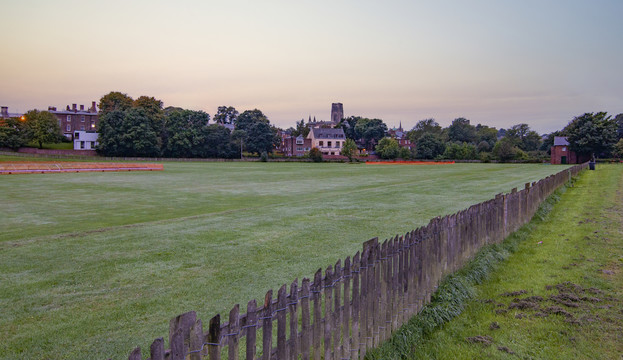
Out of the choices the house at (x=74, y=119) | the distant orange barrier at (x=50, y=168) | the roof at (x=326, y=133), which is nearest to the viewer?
the distant orange barrier at (x=50, y=168)

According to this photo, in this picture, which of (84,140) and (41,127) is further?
(84,140)

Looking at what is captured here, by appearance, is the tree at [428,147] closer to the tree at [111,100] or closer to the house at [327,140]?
the house at [327,140]

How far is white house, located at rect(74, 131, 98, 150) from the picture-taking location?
10838cm

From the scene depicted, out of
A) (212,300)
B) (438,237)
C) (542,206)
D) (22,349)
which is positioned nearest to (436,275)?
(438,237)

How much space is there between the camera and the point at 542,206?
17297 millimetres

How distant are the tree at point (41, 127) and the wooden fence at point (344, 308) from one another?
116070 mm

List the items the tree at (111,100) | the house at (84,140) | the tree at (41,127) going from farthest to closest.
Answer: the tree at (111,100) → the house at (84,140) → the tree at (41,127)

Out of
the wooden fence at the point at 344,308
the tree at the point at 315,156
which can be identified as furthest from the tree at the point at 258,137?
the wooden fence at the point at 344,308

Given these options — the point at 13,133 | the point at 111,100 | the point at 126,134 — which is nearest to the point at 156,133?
the point at 126,134

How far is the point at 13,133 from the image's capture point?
306ft

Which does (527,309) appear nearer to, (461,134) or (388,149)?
(388,149)

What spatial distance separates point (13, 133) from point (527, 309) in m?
113

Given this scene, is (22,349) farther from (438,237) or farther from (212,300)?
(438,237)

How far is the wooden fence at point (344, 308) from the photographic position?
2.99 metres
